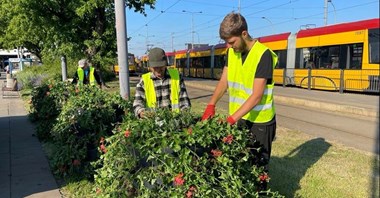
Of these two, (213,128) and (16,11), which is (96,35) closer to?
(16,11)

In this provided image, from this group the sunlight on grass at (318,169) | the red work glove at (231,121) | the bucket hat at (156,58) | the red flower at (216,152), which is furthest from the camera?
the sunlight on grass at (318,169)

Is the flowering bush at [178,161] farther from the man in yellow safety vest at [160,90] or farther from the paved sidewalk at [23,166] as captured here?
the paved sidewalk at [23,166]

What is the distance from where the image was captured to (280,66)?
881 inches

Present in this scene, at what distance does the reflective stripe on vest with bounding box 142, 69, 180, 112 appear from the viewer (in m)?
4.05

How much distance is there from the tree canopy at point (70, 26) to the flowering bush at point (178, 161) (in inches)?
624

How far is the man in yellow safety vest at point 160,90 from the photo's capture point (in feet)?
13.1

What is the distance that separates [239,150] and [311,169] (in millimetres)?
2809

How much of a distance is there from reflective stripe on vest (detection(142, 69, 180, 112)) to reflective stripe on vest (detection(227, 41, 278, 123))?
2.61 feet

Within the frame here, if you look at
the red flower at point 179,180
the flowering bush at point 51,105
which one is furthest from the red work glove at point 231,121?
the flowering bush at point 51,105

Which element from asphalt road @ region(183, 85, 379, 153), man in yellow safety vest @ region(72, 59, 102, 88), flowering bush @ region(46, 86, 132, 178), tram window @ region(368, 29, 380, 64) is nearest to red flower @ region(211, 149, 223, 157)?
flowering bush @ region(46, 86, 132, 178)

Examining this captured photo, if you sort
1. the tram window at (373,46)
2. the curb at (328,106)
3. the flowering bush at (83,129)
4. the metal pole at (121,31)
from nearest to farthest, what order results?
the flowering bush at (83,129)
the metal pole at (121,31)
the curb at (328,106)
the tram window at (373,46)

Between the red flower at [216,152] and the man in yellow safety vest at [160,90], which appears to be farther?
the man in yellow safety vest at [160,90]

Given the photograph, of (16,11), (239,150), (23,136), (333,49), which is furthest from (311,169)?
(16,11)

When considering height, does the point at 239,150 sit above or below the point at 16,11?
below
